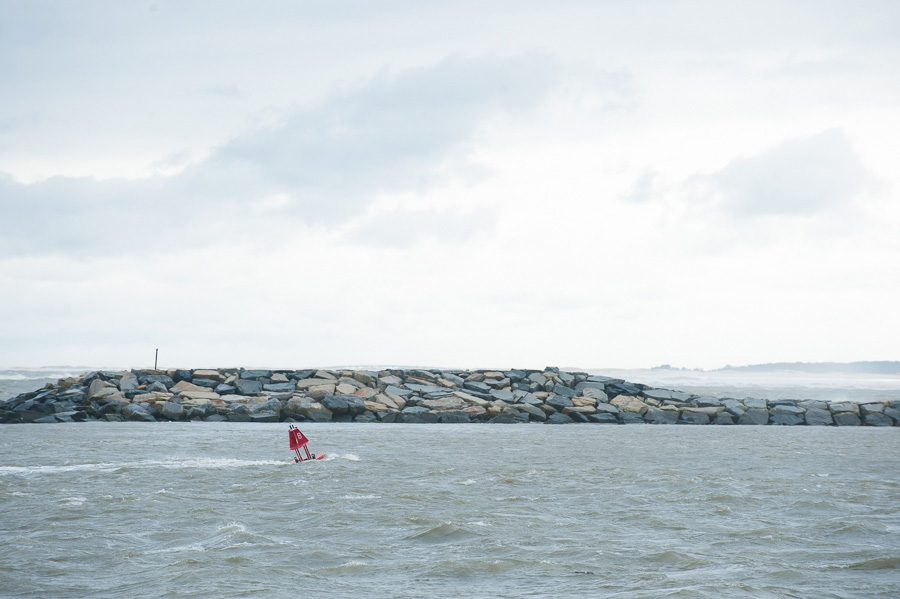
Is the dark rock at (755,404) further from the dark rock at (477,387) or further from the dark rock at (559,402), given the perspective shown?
the dark rock at (477,387)

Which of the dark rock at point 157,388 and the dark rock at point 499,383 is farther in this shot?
the dark rock at point 499,383

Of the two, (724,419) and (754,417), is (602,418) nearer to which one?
(724,419)

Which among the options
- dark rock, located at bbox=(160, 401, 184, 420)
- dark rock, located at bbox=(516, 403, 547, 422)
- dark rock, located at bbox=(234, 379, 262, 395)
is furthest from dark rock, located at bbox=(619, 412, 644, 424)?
dark rock, located at bbox=(160, 401, 184, 420)

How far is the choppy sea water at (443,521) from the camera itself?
344 inches

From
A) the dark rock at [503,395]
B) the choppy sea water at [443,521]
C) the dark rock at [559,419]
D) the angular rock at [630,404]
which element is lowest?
the choppy sea water at [443,521]

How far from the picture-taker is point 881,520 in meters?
12.2

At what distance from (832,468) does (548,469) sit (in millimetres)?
6540

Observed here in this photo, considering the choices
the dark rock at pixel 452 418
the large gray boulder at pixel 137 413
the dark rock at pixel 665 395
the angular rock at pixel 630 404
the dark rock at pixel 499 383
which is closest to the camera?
the large gray boulder at pixel 137 413

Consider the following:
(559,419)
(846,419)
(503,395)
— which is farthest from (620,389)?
(846,419)

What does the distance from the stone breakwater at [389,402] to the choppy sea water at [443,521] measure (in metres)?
7.71

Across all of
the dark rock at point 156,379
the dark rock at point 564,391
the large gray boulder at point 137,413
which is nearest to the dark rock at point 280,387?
the dark rock at point 156,379

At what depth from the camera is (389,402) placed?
30688mm

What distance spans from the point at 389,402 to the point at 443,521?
1914 centimetres

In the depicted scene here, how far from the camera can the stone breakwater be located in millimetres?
29094
